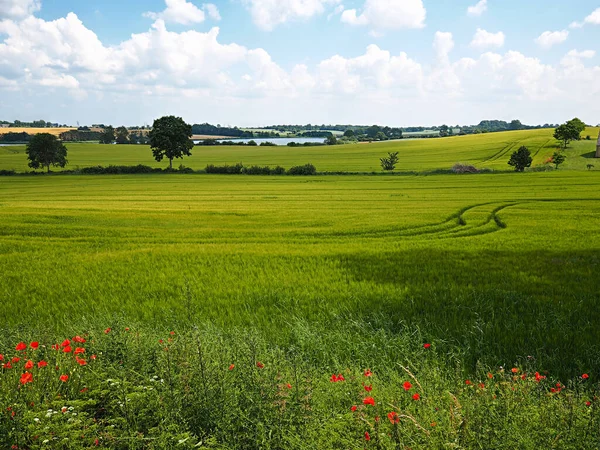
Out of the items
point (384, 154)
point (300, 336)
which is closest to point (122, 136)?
point (384, 154)

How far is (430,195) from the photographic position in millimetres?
41000

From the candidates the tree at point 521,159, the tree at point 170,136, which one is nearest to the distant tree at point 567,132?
the tree at point 521,159

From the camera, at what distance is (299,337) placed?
743 cm

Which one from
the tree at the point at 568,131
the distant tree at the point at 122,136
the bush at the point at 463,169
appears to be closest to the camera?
the bush at the point at 463,169

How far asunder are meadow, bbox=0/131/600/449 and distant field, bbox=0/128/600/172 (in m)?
65.4

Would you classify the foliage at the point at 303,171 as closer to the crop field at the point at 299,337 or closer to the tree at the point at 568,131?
the crop field at the point at 299,337

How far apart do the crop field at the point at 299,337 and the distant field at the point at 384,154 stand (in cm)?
6677

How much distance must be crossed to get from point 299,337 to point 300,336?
1.7 inches

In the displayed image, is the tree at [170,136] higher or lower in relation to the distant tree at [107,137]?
lower

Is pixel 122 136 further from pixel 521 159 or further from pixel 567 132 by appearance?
pixel 567 132

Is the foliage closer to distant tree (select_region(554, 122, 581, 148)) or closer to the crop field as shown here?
the crop field

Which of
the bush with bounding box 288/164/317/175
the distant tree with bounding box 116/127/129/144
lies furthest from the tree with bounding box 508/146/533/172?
the distant tree with bounding box 116/127/129/144

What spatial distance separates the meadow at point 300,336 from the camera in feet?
14.3

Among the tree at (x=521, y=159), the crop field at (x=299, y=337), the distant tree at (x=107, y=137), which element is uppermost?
the distant tree at (x=107, y=137)
